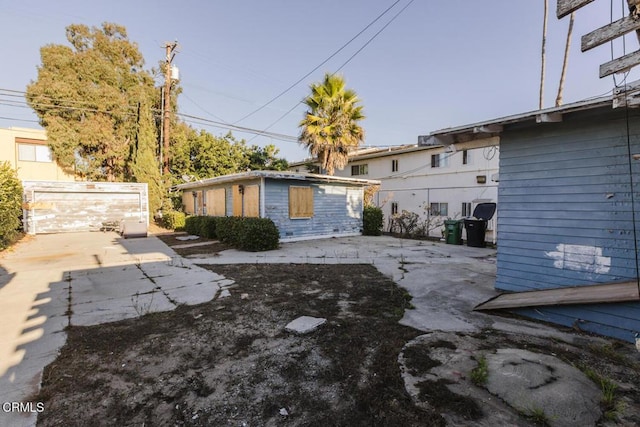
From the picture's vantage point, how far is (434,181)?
15602 millimetres

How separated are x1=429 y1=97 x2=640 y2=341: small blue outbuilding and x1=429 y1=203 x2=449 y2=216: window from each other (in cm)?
1071

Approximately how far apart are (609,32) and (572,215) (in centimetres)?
224

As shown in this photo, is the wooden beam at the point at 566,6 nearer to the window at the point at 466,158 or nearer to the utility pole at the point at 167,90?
the window at the point at 466,158

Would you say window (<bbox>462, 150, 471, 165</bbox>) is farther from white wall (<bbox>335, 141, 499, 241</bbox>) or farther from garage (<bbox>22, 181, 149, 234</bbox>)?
garage (<bbox>22, 181, 149, 234</bbox>)

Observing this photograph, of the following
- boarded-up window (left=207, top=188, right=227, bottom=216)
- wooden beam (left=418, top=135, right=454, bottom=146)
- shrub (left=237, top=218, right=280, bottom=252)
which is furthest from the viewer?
boarded-up window (left=207, top=188, right=227, bottom=216)

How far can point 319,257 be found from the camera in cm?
872

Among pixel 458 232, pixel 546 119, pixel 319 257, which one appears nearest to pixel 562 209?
pixel 546 119

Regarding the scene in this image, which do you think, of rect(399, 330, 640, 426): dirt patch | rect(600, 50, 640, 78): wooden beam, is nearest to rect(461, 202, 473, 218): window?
rect(399, 330, 640, 426): dirt patch

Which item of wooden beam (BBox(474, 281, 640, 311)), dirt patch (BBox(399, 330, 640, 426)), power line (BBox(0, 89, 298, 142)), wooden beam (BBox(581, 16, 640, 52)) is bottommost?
dirt patch (BBox(399, 330, 640, 426))

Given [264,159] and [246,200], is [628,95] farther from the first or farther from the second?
[264,159]

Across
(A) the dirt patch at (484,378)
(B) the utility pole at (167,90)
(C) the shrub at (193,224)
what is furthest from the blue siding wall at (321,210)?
(B) the utility pole at (167,90)

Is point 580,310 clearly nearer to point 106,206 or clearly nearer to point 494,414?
point 494,414

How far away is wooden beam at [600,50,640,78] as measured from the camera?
2.53 m

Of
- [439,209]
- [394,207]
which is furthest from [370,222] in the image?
[439,209]
